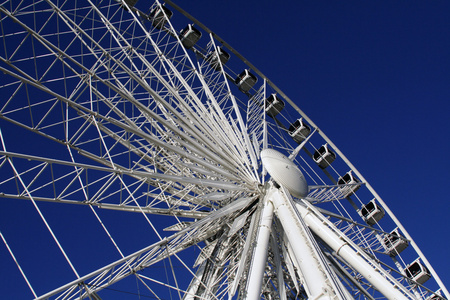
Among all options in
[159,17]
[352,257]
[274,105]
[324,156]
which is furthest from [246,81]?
[352,257]

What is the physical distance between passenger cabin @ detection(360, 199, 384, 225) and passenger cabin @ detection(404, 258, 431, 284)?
2.78 m

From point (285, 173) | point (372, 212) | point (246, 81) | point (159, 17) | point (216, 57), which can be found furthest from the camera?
point (372, 212)

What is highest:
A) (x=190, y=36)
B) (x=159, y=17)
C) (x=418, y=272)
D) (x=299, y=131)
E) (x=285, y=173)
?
(x=190, y=36)

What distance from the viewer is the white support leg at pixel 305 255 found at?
8383 millimetres

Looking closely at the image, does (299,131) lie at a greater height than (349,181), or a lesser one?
greater

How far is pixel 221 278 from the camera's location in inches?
496

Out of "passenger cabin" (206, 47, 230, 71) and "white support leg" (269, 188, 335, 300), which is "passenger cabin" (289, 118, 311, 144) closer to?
"passenger cabin" (206, 47, 230, 71)

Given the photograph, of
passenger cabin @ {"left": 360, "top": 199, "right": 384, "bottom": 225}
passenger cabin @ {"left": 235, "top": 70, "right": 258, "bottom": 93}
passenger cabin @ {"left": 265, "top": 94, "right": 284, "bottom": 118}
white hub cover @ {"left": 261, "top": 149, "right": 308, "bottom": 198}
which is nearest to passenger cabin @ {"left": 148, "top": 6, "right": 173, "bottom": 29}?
passenger cabin @ {"left": 235, "top": 70, "right": 258, "bottom": 93}

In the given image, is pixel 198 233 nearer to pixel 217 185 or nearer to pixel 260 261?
pixel 217 185

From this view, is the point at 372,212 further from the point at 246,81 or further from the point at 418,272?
the point at 246,81

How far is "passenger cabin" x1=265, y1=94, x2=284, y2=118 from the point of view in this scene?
72.7 feet

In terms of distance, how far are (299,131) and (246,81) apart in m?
3.71

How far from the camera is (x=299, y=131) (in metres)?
22.0

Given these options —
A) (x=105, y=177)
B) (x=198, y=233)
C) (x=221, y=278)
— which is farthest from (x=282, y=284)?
(x=105, y=177)
